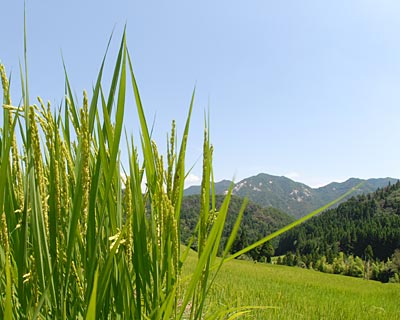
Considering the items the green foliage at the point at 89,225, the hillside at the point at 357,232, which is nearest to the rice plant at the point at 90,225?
the green foliage at the point at 89,225

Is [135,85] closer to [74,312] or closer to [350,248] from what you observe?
[74,312]

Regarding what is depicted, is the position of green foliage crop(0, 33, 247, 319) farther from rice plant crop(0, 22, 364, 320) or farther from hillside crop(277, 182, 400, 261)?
hillside crop(277, 182, 400, 261)

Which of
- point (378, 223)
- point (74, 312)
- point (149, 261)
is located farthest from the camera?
point (378, 223)

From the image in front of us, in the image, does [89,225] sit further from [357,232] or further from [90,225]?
[357,232]

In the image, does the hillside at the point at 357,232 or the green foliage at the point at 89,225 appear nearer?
the green foliage at the point at 89,225

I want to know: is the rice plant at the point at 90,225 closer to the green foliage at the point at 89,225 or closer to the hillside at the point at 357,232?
the green foliage at the point at 89,225

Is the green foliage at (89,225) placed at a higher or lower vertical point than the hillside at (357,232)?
higher

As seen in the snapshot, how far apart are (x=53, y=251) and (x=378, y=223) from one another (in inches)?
4439

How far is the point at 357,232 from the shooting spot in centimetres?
9550

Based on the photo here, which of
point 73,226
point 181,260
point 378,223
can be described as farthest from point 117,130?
point 378,223

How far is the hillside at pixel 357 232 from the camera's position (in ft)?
282

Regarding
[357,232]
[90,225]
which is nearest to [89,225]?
[90,225]

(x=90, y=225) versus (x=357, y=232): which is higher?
(x=90, y=225)

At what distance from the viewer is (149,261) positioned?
89 centimetres
